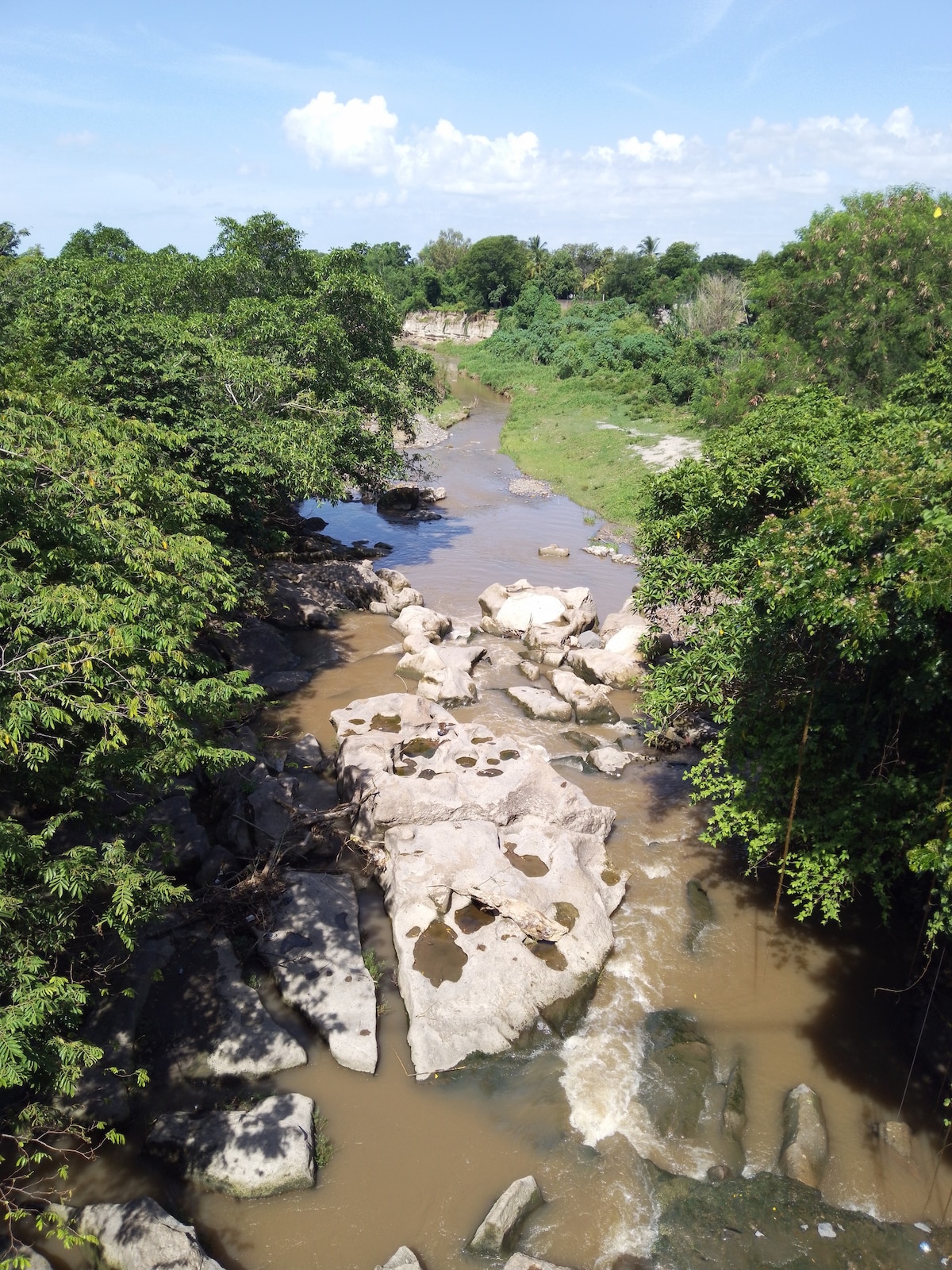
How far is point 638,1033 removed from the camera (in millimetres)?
10617

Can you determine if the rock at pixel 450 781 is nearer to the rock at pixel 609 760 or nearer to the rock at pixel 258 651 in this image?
the rock at pixel 609 760

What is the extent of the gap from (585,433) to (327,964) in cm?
4146

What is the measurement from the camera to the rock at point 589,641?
22144 mm

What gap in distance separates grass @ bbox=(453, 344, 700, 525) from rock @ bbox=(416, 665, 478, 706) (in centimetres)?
1523

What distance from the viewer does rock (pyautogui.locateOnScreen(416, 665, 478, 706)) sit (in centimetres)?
1920

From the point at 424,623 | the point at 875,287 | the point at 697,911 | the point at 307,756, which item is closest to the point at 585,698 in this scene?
the point at 424,623

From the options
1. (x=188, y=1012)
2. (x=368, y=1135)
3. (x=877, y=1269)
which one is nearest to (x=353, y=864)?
(x=188, y=1012)

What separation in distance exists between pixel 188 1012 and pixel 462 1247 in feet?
14.4

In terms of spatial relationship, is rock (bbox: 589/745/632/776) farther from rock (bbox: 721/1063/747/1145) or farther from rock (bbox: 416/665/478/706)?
rock (bbox: 721/1063/747/1145)

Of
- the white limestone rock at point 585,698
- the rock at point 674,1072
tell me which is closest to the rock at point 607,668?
the white limestone rock at point 585,698

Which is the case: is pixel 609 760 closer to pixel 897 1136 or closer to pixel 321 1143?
pixel 897 1136

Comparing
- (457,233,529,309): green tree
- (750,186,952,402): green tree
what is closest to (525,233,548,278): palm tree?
(457,233,529,309): green tree

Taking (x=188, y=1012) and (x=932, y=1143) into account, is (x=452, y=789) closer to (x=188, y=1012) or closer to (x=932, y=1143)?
(x=188, y=1012)

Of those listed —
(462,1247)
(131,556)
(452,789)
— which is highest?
(131,556)
